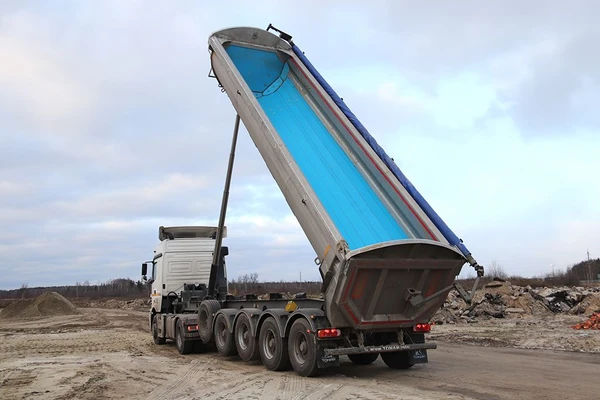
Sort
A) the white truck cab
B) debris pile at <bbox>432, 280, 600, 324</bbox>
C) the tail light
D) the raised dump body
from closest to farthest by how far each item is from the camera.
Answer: the raised dump body
the tail light
the white truck cab
debris pile at <bbox>432, 280, 600, 324</bbox>

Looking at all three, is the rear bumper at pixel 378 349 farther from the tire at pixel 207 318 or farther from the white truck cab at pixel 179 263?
the white truck cab at pixel 179 263

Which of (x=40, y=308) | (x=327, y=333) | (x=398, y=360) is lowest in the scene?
(x=398, y=360)

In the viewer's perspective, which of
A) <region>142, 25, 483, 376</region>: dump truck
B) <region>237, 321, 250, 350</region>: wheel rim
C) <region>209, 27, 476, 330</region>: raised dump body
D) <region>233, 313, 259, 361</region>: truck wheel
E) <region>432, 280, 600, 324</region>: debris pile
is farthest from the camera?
<region>432, 280, 600, 324</region>: debris pile

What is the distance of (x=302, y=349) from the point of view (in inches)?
362

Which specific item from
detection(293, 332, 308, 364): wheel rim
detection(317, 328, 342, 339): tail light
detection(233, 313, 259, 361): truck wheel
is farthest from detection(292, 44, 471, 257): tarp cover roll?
detection(233, 313, 259, 361): truck wheel

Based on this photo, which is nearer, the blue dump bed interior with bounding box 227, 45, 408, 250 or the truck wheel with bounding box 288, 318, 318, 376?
the truck wheel with bounding box 288, 318, 318, 376

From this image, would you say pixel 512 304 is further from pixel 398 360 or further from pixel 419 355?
pixel 419 355

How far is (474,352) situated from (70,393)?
9.02 metres

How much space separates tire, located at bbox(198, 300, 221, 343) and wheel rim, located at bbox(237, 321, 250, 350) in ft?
4.71

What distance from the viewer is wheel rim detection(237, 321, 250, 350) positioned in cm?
1107

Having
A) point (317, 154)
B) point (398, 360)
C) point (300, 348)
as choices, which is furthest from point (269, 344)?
point (317, 154)

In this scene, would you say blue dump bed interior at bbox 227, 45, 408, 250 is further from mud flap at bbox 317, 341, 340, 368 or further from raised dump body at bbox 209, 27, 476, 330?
mud flap at bbox 317, 341, 340, 368

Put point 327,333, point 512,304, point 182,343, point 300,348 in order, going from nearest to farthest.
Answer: point 327,333 < point 300,348 < point 182,343 < point 512,304

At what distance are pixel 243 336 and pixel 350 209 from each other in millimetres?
3828
